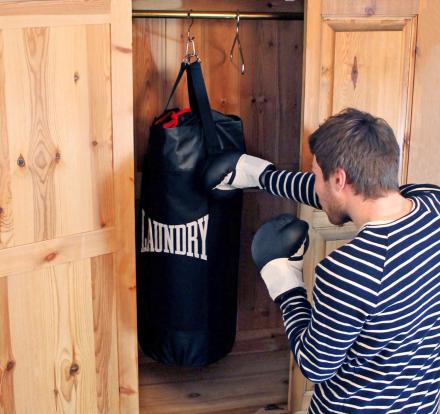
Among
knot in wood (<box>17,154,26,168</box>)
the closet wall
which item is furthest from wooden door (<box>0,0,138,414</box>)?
the closet wall

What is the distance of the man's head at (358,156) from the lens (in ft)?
4.83

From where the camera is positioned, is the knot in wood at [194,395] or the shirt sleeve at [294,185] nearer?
the shirt sleeve at [294,185]

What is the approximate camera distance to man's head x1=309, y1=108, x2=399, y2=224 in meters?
1.47

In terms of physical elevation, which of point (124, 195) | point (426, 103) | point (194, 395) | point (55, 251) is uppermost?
point (426, 103)

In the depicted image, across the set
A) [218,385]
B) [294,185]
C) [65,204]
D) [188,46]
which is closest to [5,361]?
[65,204]

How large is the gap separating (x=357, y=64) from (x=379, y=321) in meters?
1.16

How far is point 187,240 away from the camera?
99.7 inches

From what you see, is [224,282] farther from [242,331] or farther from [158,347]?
[242,331]

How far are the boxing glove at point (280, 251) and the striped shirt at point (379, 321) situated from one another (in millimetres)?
111

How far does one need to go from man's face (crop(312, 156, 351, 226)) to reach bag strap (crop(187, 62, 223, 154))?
89cm

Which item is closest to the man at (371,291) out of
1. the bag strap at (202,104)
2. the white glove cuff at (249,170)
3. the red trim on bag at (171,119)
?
the white glove cuff at (249,170)

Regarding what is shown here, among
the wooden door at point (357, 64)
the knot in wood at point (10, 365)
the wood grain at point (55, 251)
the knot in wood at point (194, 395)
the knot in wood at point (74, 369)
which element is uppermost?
the wooden door at point (357, 64)

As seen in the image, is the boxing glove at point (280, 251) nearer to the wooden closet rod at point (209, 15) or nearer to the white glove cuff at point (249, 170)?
the white glove cuff at point (249, 170)

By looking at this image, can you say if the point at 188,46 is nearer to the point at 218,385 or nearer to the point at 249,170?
the point at 249,170
